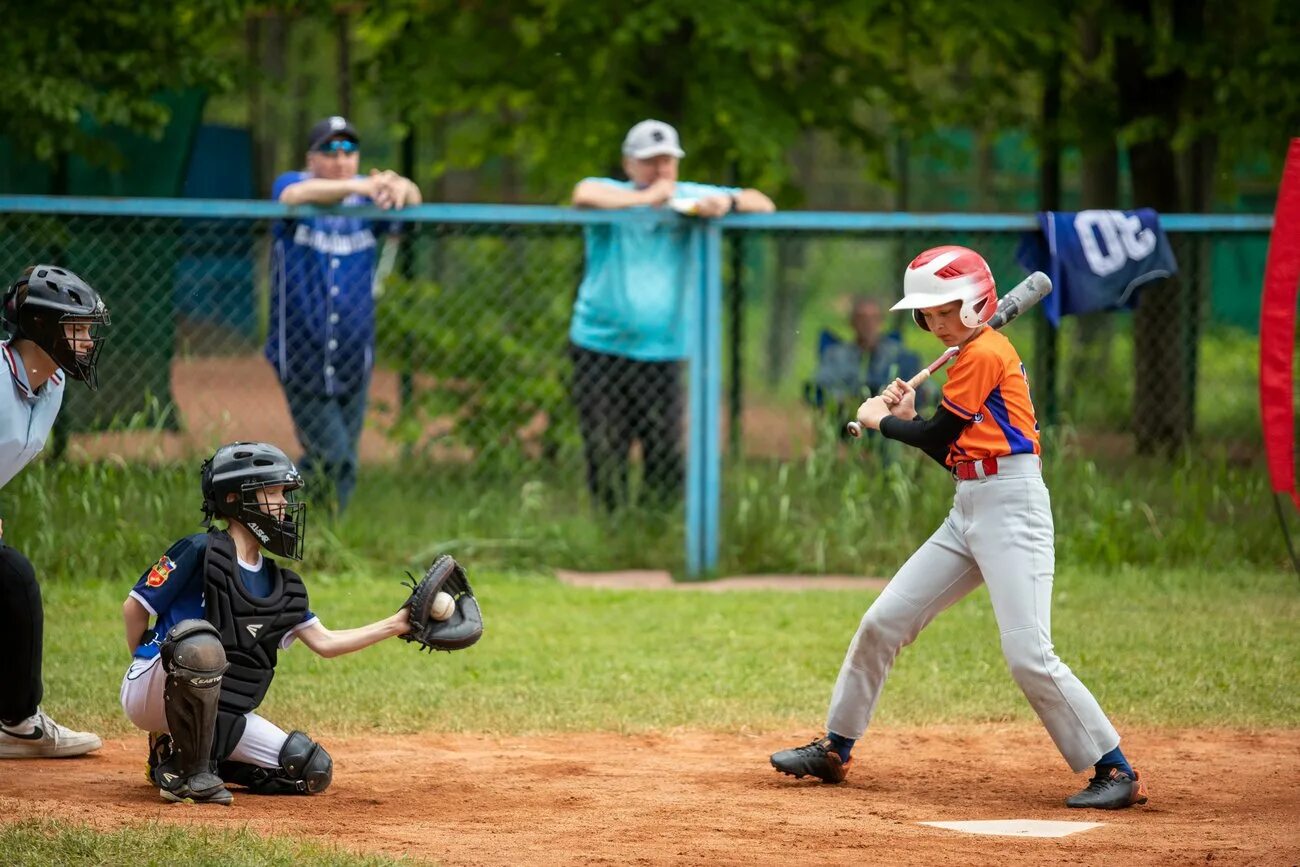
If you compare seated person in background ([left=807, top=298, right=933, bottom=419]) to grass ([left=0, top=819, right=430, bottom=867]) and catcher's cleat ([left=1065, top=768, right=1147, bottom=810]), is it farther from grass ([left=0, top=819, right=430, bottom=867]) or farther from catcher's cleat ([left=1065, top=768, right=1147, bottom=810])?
grass ([left=0, top=819, right=430, bottom=867])

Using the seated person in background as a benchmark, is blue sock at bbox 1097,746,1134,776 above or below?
below

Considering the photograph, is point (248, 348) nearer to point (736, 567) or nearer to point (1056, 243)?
point (736, 567)

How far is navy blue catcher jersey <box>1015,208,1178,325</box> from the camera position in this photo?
9.00m

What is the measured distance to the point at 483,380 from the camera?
32.5 feet

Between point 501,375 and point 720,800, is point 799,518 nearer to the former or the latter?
point 501,375

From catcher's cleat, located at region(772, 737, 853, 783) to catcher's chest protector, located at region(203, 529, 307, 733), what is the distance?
5.60ft

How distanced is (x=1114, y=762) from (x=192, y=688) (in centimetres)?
293

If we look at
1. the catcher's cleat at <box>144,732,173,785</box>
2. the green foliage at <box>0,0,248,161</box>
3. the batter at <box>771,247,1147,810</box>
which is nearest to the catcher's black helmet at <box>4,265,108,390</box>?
the catcher's cleat at <box>144,732,173,785</box>

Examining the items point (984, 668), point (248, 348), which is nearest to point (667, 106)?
point (248, 348)

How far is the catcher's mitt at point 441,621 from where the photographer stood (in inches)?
201

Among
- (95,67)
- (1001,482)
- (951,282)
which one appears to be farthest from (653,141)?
(1001,482)

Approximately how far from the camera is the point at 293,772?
5.24 m

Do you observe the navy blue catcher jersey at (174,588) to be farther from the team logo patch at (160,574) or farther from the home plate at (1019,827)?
the home plate at (1019,827)

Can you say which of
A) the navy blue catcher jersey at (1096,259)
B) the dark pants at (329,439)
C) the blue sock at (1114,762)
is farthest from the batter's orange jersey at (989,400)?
the dark pants at (329,439)
